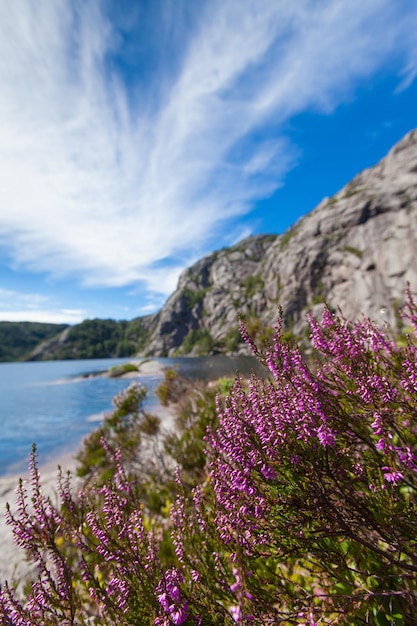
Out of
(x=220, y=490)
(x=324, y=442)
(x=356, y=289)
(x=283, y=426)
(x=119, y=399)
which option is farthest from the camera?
(x=356, y=289)

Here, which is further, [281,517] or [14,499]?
[14,499]

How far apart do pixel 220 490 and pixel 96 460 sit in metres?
9.89

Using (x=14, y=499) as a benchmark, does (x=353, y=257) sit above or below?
above

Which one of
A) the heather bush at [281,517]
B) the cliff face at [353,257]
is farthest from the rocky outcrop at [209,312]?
the heather bush at [281,517]

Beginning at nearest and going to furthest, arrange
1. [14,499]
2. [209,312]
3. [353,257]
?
[14,499] < [353,257] < [209,312]

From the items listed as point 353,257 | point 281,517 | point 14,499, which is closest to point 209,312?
point 353,257

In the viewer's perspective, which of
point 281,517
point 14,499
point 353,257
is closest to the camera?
point 281,517

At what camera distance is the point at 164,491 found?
7.19m

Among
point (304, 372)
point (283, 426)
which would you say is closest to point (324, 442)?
point (283, 426)

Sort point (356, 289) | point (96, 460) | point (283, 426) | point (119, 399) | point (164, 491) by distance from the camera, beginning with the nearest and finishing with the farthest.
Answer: point (283, 426) → point (164, 491) → point (96, 460) → point (119, 399) → point (356, 289)

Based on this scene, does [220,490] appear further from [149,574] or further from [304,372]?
[304,372]

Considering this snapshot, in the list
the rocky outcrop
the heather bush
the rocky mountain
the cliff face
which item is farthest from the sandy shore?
the rocky outcrop

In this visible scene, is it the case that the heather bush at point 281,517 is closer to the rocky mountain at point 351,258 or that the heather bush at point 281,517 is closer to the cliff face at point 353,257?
the cliff face at point 353,257

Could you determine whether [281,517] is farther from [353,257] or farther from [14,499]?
[353,257]
